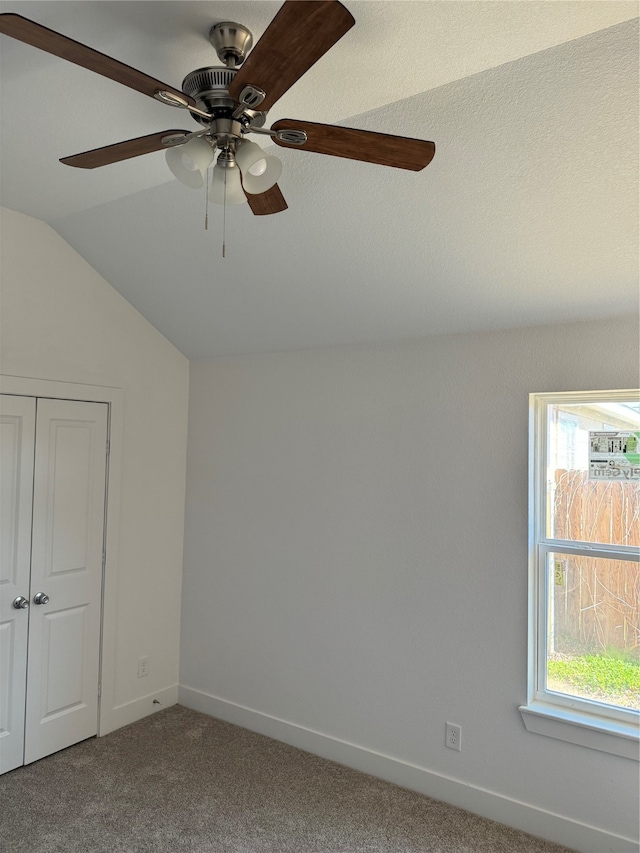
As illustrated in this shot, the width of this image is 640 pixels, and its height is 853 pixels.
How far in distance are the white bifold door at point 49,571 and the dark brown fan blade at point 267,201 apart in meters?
1.88

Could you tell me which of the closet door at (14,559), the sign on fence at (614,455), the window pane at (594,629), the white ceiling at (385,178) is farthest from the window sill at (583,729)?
the closet door at (14,559)

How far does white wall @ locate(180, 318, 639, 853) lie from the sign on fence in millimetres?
249

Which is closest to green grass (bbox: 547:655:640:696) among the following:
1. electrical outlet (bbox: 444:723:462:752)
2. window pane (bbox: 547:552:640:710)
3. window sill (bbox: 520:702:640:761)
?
window pane (bbox: 547:552:640:710)

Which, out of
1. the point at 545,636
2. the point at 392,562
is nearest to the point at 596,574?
the point at 545,636

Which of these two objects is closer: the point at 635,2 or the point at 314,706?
the point at 635,2

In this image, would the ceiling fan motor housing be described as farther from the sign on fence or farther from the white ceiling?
the sign on fence

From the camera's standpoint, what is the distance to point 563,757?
8.80 ft

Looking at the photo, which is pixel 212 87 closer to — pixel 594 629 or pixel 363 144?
pixel 363 144

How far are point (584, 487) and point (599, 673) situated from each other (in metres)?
0.82

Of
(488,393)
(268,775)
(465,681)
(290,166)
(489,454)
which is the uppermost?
(290,166)

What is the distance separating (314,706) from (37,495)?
192 cm

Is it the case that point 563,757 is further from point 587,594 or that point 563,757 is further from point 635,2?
point 635,2

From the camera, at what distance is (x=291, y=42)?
1284 mm

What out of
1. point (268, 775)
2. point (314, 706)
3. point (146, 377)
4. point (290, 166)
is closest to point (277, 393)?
point (146, 377)
